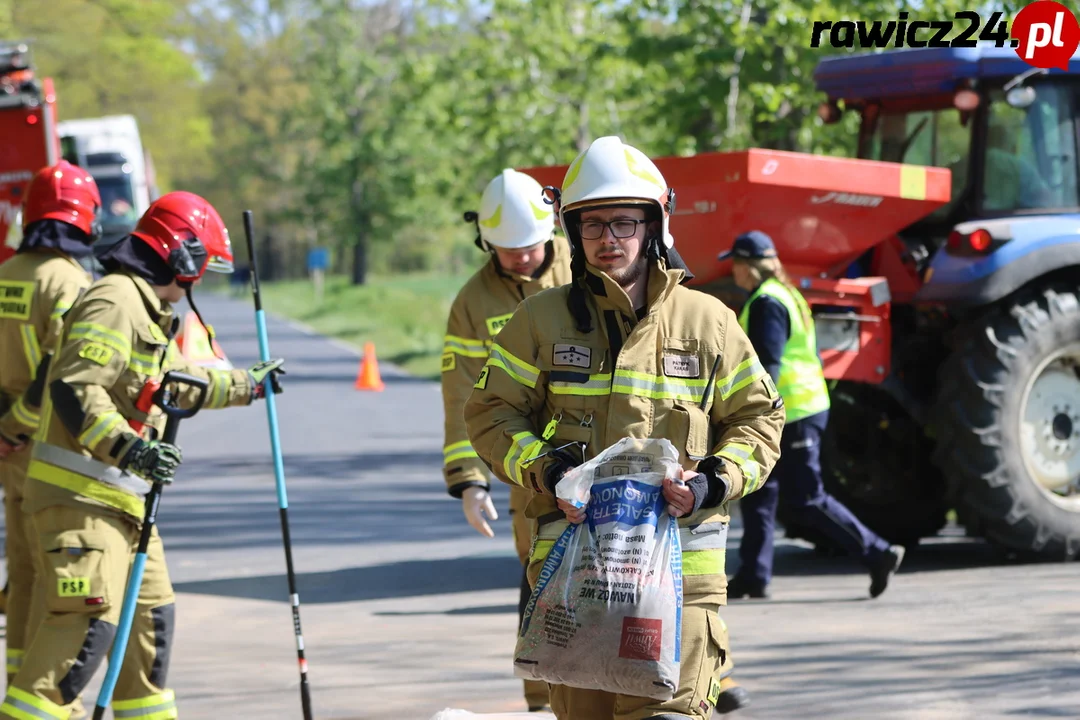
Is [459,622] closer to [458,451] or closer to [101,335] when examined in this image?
[458,451]

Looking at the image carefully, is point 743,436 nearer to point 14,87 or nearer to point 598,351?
point 598,351

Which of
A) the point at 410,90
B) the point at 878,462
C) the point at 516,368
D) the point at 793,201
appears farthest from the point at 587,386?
the point at 410,90

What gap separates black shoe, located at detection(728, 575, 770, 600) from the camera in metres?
8.71

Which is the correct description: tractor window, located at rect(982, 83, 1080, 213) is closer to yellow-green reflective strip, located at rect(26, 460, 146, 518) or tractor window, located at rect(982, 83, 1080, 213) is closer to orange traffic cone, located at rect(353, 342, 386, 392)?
yellow-green reflective strip, located at rect(26, 460, 146, 518)

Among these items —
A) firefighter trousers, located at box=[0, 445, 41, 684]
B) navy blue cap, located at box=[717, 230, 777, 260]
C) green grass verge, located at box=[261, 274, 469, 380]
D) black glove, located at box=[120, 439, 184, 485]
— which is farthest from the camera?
green grass verge, located at box=[261, 274, 469, 380]

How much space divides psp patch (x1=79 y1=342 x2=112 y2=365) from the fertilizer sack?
1.82 m

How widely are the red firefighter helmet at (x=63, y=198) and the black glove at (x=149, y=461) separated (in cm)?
187

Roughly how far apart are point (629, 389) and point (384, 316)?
140ft

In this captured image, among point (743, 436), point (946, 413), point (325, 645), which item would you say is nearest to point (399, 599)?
point (325, 645)

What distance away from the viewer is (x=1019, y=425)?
930 cm

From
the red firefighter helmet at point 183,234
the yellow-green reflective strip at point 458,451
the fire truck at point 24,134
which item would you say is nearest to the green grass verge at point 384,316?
the fire truck at point 24,134

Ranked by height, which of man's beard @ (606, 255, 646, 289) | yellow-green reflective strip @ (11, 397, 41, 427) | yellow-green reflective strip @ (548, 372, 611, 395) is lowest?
yellow-green reflective strip @ (11, 397, 41, 427)

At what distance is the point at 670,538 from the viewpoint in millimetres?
4207

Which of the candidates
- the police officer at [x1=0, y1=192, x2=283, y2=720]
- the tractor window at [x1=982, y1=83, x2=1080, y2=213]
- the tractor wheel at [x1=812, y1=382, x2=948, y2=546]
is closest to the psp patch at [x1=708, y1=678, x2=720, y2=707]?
the police officer at [x1=0, y1=192, x2=283, y2=720]
